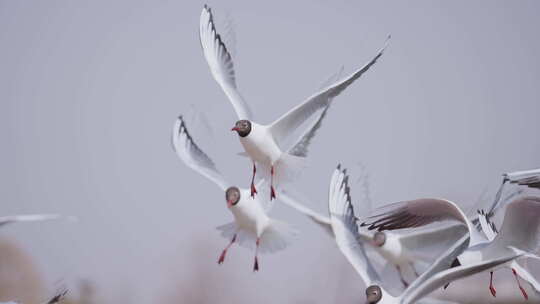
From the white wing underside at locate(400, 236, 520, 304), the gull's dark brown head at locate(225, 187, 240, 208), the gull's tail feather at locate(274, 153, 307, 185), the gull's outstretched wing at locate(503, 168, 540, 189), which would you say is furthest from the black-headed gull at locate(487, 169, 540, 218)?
the gull's dark brown head at locate(225, 187, 240, 208)

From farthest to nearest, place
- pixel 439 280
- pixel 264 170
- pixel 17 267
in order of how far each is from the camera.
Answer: pixel 17 267 < pixel 264 170 < pixel 439 280

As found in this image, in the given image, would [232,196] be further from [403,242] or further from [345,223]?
[403,242]

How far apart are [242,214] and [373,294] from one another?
817 mm

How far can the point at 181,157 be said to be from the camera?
124 inches

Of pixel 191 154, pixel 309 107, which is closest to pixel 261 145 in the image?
pixel 309 107

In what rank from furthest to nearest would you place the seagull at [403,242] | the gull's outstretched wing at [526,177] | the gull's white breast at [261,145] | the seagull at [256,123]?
the seagull at [403,242], the gull's white breast at [261,145], the seagull at [256,123], the gull's outstretched wing at [526,177]

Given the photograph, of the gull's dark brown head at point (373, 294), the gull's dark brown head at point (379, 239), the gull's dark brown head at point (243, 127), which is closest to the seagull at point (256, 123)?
the gull's dark brown head at point (243, 127)

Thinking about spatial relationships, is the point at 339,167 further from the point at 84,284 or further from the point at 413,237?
the point at 84,284

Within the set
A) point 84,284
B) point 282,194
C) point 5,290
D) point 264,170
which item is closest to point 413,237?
point 282,194

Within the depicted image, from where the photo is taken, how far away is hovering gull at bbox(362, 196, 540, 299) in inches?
93.2

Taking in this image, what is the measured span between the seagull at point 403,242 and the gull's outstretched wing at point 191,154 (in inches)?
13.3

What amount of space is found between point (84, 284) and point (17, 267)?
1180 millimetres

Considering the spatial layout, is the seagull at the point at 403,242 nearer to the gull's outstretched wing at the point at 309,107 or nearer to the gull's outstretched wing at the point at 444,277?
the gull's outstretched wing at the point at 309,107

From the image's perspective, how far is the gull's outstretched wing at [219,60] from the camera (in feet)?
8.99
